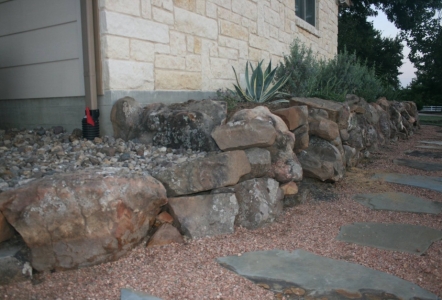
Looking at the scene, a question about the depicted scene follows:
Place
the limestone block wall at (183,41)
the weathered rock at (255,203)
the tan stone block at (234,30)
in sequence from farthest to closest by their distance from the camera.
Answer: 1. the tan stone block at (234,30)
2. the limestone block wall at (183,41)
3. the weathered rock at (255,203)

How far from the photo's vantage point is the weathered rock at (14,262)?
6.60 ft

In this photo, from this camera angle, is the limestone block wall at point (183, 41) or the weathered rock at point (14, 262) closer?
the weathered rock at point (14, 262)

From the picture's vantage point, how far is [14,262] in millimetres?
2047

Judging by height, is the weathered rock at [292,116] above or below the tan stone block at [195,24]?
below

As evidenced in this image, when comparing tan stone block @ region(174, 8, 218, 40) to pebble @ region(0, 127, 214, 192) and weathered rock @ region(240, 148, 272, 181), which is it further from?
weathered rock @ region(240, 148, 272, 181)

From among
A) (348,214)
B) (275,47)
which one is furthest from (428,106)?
(348,214)

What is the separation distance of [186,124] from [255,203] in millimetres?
938

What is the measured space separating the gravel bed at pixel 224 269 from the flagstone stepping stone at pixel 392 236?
0.22 feet

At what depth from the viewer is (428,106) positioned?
20.6m

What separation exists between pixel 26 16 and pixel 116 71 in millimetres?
1411

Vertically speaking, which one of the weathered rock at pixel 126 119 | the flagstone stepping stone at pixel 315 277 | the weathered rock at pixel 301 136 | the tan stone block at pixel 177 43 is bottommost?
the flagstone stepping stone at pixel 315 277

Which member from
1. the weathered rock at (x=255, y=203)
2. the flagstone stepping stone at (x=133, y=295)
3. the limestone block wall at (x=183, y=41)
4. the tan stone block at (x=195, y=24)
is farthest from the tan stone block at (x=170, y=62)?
the flagstone stepping stone at (x=133, y=295)

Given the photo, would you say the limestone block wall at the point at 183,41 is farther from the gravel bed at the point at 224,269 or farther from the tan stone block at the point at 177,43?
the gravel bed at the point at 224,269

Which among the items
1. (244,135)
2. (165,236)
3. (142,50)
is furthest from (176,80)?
(165,236)
